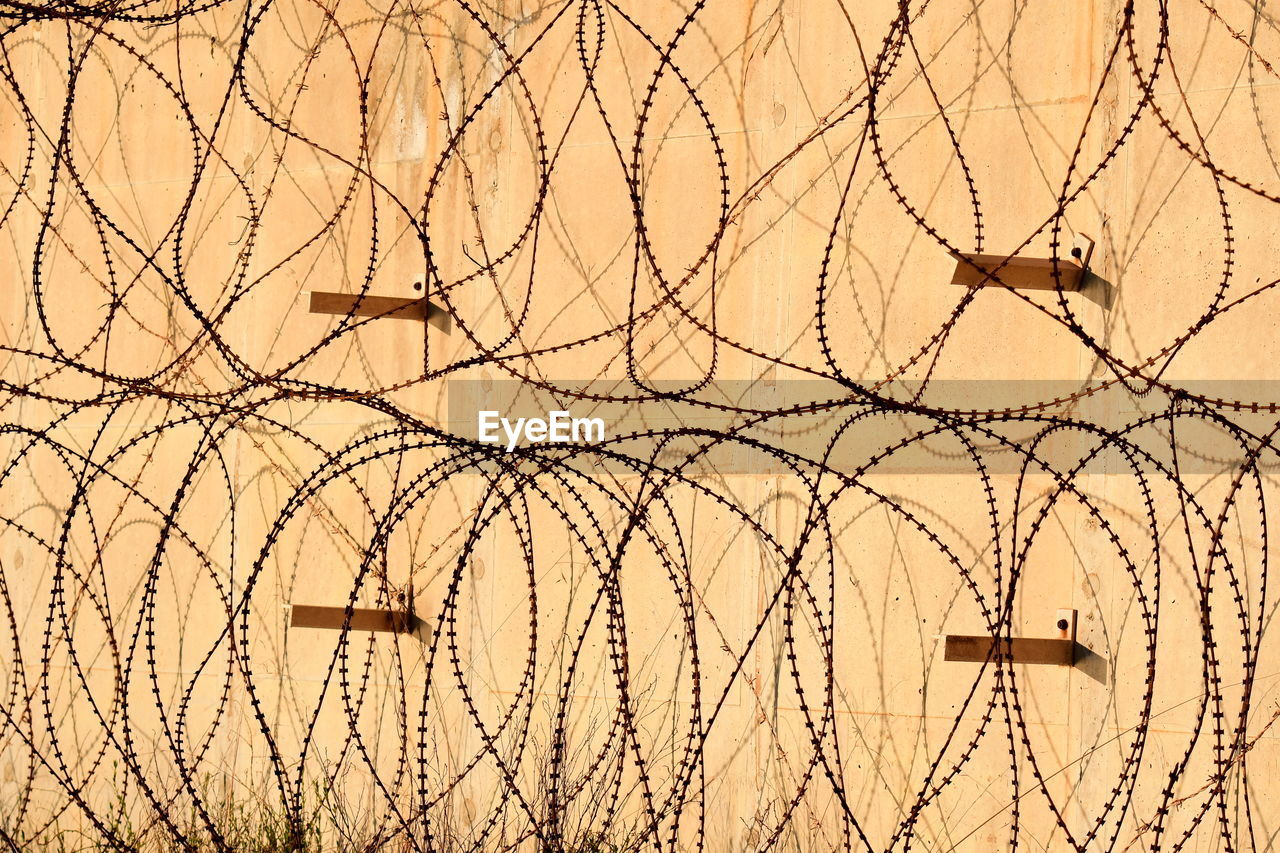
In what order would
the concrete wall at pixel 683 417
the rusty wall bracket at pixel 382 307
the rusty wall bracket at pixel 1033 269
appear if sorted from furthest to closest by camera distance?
the rusty wall bracket at pixel 382 307, the concrete wall at pixel 683 417, the rusty wall bracket at pixel 1033 269

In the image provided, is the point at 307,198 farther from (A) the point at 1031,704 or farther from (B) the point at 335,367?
(A) the point at 1031,704

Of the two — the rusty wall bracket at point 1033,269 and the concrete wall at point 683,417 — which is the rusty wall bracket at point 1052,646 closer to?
the concrete wall at point 683,417

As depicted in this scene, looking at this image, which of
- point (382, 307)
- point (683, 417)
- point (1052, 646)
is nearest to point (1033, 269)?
point (1052, 646)

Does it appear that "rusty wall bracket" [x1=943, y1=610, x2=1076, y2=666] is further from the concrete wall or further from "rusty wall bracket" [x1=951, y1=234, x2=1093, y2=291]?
"rusty wall bracket" [x1=951, y1=234, x2=1093, y2=291]

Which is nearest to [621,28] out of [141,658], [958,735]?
[958,735]

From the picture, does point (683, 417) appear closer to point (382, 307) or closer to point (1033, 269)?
point (382, 307)

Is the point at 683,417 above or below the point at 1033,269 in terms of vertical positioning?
below

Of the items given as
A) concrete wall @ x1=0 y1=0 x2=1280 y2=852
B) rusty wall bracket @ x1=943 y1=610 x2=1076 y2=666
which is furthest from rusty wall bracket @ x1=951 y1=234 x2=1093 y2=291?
rusty wall bracket @ x1=943 y1=610 x2=1076 y2=666

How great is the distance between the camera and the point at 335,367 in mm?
8594

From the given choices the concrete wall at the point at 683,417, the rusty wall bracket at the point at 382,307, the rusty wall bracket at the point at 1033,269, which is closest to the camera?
the rusty wall bracket at the point at 1033,269

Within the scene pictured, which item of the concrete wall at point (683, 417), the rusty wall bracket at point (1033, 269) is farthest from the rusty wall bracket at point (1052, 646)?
the rusty wall bracket at point (1033, 269)

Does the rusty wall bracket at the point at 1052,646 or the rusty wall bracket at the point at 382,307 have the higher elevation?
the rusty wall bracket at the point at 382,307

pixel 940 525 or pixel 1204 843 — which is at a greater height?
pixel 940 525

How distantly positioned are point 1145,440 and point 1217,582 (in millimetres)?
743
